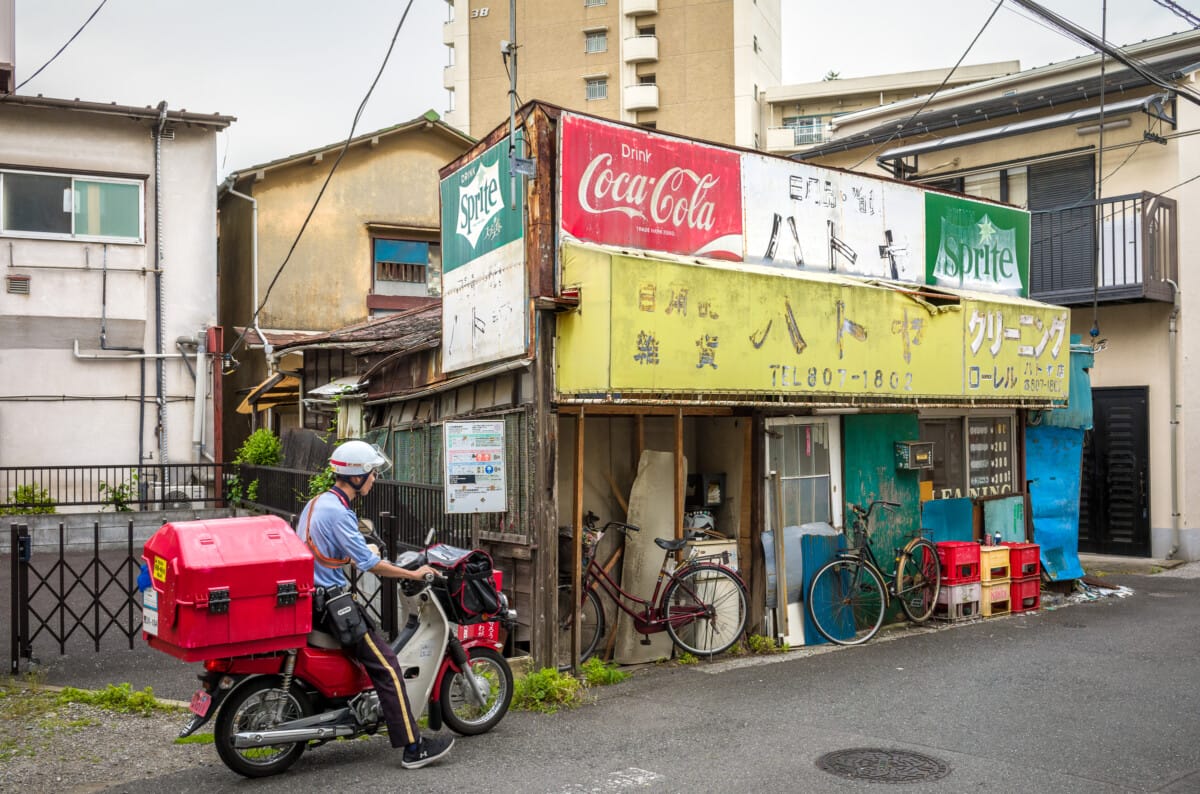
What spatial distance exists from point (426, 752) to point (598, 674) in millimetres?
2857

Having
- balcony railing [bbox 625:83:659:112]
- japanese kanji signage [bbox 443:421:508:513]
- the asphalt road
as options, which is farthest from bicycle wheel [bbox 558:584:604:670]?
balcony railing [bbox 625:83:659:112]

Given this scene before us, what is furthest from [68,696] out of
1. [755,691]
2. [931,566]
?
[931,566]

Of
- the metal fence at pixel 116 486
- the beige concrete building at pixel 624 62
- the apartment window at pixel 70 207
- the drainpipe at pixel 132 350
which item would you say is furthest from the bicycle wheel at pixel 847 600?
the beige concrete building at pixel 624 62

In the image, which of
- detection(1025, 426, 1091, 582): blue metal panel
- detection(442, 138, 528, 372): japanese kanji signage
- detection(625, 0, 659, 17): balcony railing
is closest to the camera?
detection(442, 138, 528, 372): japanese kanji signage

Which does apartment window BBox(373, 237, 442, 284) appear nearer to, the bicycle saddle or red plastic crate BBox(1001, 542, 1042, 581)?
red plastic crate BBox(1001, 542, 1042, 581)

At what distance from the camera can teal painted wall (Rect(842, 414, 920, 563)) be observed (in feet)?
40.6

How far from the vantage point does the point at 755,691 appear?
29.9 feet

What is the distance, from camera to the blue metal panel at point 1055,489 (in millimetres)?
14781

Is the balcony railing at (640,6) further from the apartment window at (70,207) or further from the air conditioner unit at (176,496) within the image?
the air conditioner unit at (176,496)

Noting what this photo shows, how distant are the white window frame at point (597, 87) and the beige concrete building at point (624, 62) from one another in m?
0.05

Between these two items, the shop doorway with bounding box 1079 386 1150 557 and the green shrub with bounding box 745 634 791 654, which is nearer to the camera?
the green shrub with bounding box 745 634 791 654

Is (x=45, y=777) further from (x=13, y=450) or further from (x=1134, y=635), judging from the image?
(x=13, y=450)

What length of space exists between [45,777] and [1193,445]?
1782 cm

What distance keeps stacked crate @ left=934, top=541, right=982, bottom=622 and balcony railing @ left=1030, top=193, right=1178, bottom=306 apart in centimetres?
657
